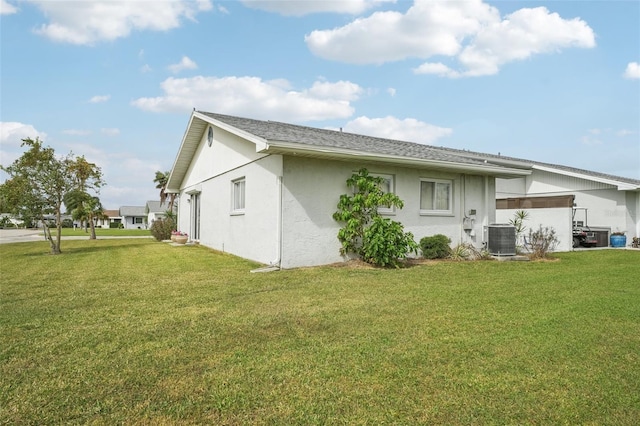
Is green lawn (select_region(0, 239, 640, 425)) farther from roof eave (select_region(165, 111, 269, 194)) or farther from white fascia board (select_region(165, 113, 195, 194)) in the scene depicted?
white fascia board (select_region(165, 113, 195, 194))

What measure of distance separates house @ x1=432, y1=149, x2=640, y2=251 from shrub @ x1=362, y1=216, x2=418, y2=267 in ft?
26.7

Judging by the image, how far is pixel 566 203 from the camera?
15.2 meters

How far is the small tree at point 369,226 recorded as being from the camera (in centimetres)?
945

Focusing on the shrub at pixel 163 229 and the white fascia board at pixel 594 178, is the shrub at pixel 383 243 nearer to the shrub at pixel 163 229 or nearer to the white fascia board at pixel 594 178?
the white fascia board at pixel 594 178

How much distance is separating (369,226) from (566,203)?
9.75 m

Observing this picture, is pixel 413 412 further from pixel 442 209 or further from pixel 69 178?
pixel 69 178

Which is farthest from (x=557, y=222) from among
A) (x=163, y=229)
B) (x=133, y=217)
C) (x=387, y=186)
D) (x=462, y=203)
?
(x=133, y=217)

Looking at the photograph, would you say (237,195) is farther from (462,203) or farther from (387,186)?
(462,203)

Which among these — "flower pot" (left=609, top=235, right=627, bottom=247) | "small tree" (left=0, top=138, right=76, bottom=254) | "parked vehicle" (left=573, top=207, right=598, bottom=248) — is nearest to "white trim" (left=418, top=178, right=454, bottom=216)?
"parked vehicle" (left=573, top=207, right=598, bottom=248)

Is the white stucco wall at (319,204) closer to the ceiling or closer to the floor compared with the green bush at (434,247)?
closer to the ceiling

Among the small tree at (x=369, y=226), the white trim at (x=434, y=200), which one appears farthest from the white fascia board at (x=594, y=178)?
the small tree at (x=369, y=226)

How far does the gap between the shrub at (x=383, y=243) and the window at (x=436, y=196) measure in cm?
234

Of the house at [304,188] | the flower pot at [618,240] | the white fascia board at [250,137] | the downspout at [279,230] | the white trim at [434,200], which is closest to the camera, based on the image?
the white fascia board at [250,137]

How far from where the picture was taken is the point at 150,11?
1050 centimetres
